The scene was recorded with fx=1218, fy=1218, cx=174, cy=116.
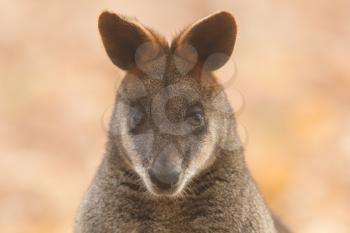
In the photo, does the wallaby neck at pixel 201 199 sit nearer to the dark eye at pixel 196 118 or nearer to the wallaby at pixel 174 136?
the wallaby at pixel 174 136

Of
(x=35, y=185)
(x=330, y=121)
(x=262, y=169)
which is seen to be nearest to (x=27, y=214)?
(x=35, y=185)

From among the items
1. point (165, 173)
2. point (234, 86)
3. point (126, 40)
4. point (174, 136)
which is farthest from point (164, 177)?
point (234, 86)

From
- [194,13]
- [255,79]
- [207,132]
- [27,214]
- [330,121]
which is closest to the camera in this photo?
[207,132]

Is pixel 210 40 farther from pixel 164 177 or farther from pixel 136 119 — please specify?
pixel 164 177

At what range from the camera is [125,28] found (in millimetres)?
6852

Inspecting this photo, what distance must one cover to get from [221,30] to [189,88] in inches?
15.7

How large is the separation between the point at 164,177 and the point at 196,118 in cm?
47

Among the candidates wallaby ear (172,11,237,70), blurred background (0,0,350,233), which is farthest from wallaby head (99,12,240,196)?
blurred background (0,0,350,233)

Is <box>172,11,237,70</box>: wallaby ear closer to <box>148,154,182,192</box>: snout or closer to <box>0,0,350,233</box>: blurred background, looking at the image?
<box>148,154,182,192</box>: snout

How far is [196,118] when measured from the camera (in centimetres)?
A: 673

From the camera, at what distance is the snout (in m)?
6.43

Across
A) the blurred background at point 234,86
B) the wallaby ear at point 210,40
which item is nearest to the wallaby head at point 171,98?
the wallaby ear at point 210,40

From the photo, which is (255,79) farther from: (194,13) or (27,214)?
(27,214)

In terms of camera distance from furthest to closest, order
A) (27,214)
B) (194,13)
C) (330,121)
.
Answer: (194,13)
(330,121)
(27,214)
